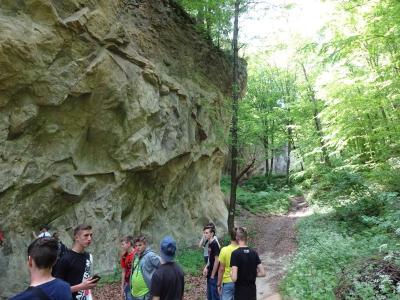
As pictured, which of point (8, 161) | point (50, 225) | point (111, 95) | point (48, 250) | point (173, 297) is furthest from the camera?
point (111, 95)

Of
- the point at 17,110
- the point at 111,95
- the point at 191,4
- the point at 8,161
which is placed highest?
the point at 191,4

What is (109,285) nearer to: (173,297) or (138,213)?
(138,213)

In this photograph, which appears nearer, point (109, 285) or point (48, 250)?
point (48, 250)

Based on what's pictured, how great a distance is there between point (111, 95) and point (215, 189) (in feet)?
37.0

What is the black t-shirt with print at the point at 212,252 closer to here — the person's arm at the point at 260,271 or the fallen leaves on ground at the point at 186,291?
the person's arm at the point at 260,271

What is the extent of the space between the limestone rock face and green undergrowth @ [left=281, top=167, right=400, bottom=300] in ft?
20.0

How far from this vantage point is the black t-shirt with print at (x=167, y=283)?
180 inches

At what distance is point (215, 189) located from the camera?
21.6 meters

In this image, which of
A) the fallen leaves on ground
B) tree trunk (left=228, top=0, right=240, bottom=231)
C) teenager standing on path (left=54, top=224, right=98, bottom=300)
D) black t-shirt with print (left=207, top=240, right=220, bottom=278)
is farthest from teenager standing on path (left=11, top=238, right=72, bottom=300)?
tree trunk (left=228, top=0, right=240, bottom=231)

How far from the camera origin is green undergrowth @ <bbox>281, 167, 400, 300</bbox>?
6145mm

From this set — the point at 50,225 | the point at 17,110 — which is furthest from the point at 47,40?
the point at 50,225

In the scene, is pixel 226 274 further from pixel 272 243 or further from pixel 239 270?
pixel 272 243

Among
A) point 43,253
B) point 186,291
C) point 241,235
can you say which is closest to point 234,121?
point 186,291

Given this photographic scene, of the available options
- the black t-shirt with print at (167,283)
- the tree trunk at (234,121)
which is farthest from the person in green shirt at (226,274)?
the tree trunk at (234,121)
